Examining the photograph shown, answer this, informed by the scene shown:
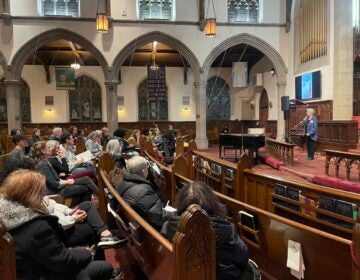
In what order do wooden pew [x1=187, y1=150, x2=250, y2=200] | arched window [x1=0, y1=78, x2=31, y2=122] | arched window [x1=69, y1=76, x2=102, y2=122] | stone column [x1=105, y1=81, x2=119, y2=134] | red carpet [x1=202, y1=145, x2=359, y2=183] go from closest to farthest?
wooden pew [x1=187, y1=150, x2=250, y2=200] → red carpet [x1=202, y1=145, x2=359, y2=183] → stone column [x1=105, y1=81, x2=119, y2=134] → arched window [x1=0, y1=78, x2=31, y2=122] → arched window [x1=69, y1=76, x2=102, y2=122]

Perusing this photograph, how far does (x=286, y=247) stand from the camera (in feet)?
6.85

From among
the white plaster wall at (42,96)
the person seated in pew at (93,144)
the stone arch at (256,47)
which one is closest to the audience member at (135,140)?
the person seated in pew at (93,144)

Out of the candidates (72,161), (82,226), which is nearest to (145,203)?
(82,226)

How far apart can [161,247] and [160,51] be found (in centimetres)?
1418

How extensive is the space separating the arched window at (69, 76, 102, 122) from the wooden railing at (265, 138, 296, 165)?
30.8ft

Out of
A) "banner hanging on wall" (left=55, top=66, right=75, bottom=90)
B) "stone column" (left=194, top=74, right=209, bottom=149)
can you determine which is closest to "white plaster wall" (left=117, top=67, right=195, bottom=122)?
"banner hanging on wall" (left=55, top=66, right=75, bottom=90)

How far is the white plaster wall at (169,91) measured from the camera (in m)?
16.4

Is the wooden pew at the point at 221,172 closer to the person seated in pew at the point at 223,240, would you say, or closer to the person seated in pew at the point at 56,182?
the person seated in pew at the point at 56,182

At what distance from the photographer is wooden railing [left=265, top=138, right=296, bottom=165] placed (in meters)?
Answer: 7.89

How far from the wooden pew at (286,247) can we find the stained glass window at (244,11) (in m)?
11.9

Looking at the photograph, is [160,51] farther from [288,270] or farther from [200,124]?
[288,270]

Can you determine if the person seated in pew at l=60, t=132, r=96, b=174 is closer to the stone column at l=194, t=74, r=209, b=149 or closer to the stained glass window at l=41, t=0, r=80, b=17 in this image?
the stone column at l=194, t=74, r=209, b=149

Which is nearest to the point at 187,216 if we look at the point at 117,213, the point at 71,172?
the point at 117,213

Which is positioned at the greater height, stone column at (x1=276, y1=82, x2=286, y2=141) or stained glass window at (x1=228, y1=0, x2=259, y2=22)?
stained glass window at (x1=228, y1=0, x2=259, y2=22)
